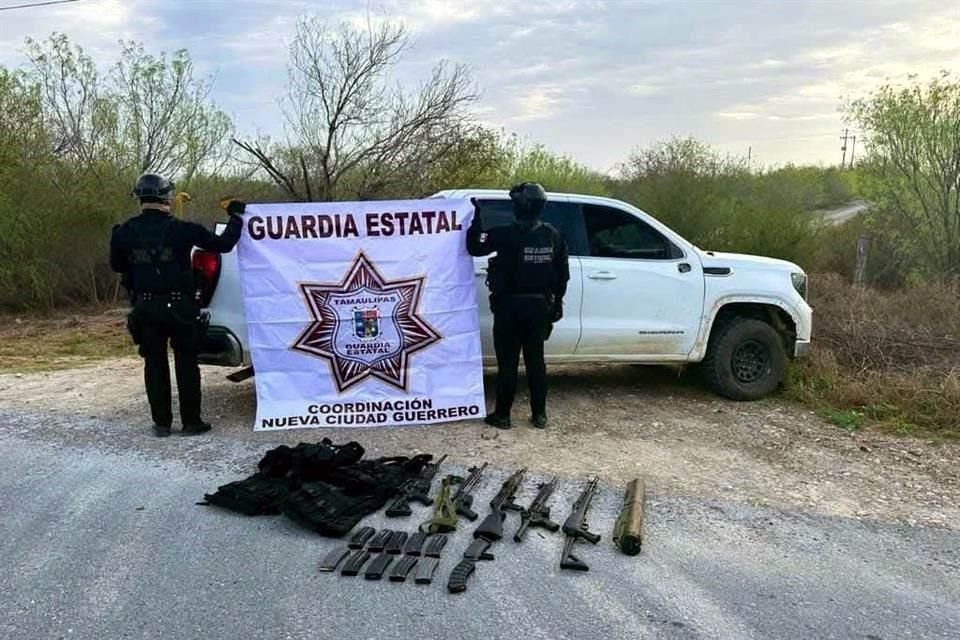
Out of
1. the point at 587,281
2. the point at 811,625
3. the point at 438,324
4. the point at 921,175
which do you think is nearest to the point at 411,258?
the point at 438,324

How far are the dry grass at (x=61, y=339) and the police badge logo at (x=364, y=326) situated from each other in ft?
15.8

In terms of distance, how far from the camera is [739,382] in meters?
7.04

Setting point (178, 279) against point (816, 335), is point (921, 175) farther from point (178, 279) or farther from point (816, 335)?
point (178, 279)

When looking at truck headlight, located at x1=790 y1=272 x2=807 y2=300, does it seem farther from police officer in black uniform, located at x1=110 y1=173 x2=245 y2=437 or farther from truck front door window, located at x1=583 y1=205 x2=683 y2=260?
police officer in black uniform, located at x1=110 y1=173 x2=245 y2=437

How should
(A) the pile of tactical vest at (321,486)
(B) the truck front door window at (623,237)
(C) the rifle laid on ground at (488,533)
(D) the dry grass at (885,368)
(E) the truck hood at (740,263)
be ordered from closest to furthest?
(C) the rifle laid on ground at (488,533) < (A) the pile of tactical vest at (321,486) < (D) the dry grass at (885,368) < (B) the truck front door window at (623,237) < (E) the truck hood at (740,263)

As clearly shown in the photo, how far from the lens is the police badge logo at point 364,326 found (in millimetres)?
6047

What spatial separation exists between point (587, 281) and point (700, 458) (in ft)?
6.13

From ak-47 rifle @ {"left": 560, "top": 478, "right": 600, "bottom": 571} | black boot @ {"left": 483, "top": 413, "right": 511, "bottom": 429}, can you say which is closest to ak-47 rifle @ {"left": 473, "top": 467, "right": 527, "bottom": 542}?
ak-47 rifle @ {"left": 560, "top": 478, "right": 600, "bottom": 571}

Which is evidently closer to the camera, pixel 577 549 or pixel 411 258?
pixel 577 549

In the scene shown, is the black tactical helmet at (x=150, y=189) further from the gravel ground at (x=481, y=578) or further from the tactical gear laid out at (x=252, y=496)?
the tactical gear laid out at (x=252, y=496)

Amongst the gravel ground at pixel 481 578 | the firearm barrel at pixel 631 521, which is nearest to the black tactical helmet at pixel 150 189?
the gravel ground at pixel 481 578

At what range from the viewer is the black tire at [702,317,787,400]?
6.95 metres

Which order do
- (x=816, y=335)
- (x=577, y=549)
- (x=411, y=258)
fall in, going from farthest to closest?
(x=816, y=335)
(x=411, y=258)
(x=577, y=549)

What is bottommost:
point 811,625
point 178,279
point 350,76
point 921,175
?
point 811,625
